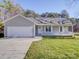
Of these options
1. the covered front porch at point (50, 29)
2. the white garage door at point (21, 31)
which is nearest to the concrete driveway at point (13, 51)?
the white garage door at point (21, 31)

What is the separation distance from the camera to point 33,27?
38406 millimetres

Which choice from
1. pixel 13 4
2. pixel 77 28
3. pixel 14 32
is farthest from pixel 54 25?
pixel 77 28

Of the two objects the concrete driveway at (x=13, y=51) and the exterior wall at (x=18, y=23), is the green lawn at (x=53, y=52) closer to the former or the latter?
the concrete driveway at (x=13, y=51)

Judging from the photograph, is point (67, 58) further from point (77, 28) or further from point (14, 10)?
point (77, 28)

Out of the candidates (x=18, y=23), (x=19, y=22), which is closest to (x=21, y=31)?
(x=18, y=23)

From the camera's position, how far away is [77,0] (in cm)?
1181

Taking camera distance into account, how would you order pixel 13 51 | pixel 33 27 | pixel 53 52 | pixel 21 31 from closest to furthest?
pixel 53 52
pixel 13 51
pixel 33 27
pixel 21 31

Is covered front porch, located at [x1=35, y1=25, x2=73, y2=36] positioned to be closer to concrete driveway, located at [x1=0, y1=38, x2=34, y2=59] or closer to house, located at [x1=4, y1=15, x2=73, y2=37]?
house, located at [x1=4, y1=15, x2=73, y2=37]

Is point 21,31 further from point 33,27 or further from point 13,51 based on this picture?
point 13,51

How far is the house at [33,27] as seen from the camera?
126ft

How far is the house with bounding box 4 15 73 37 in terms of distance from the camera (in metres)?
38.3

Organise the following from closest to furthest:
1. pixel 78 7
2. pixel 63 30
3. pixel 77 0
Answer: pixel 77 0 → pixel 78 7 → pixel 63 30

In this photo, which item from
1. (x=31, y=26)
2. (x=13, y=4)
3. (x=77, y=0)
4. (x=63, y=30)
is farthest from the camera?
(x=13, y=4)

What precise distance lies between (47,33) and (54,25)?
3264 mm
